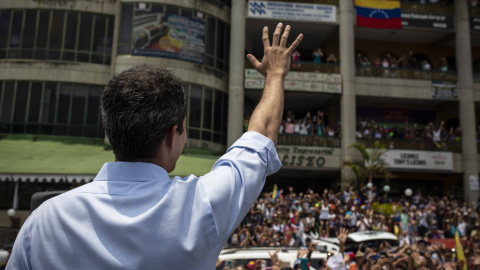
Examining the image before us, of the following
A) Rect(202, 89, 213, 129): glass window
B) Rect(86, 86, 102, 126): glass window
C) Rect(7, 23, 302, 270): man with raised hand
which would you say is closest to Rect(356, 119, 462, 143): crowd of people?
Rect(202, 89, 213, 129): glass window

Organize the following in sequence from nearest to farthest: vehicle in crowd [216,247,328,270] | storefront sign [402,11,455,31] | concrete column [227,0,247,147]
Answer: vehicle in crowd [216,247,328,270]
concrete column [227,0,247,147]
storefront sign [402,11,455,31]

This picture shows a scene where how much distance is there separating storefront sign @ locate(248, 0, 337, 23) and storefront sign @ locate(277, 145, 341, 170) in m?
7.70

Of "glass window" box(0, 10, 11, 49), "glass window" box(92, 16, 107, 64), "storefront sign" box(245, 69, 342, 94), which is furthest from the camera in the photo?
"storefront sign" box(245, 69, 342, 94)

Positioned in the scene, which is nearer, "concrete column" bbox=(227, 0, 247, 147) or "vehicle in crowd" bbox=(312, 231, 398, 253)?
"vehicle in crowd" bbox=(312, 231, 398, 253)

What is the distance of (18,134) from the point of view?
2166 centimetres

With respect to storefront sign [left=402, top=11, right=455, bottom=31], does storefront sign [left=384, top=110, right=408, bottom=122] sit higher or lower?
lower

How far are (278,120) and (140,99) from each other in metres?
0.53

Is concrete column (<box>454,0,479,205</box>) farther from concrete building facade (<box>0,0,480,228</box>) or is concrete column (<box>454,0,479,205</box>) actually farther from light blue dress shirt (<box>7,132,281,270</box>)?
light blue dress shirt (<box>7,132,281,270</box>)

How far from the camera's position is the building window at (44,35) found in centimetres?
2284

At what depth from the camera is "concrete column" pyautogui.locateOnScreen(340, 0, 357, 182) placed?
82.7 feet

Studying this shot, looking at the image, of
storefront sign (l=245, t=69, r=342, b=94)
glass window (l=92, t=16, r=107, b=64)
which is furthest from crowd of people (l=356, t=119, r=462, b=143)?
glass window (l=92, t=16, r=107, b=64)

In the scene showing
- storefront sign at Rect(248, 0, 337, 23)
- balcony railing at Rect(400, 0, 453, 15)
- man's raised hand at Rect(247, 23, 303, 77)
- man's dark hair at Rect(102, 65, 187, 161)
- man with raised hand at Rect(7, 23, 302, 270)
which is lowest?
man with raised hand at Rect(7, 23, 302, 270)

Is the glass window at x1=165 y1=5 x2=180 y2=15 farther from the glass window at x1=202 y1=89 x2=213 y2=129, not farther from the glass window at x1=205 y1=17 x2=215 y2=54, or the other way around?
the glass window at x1=202 y1=89 x2=213 y2=129

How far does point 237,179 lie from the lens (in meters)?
1.40
